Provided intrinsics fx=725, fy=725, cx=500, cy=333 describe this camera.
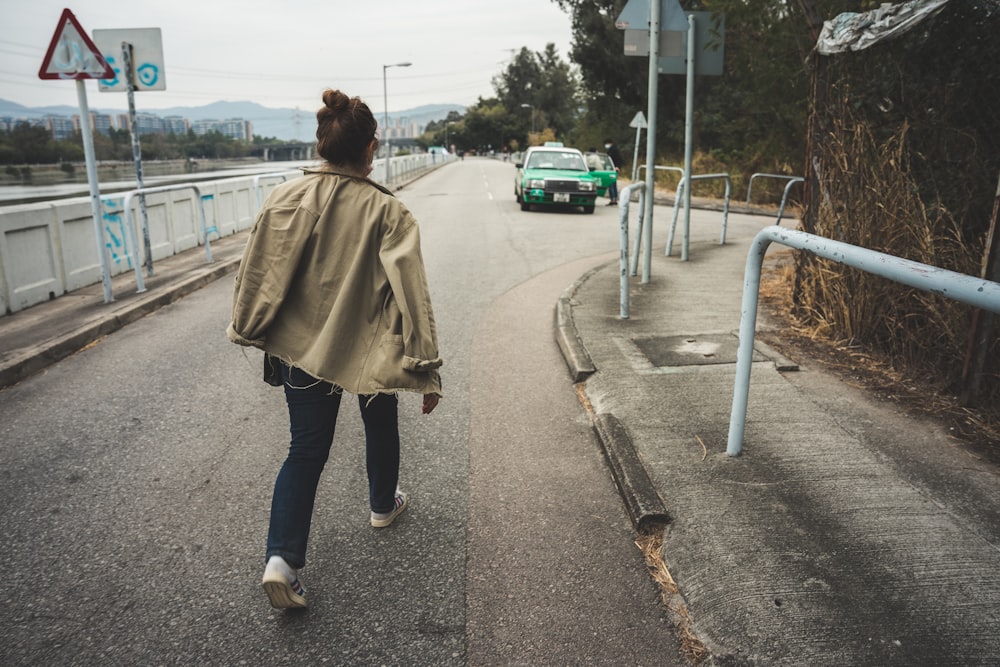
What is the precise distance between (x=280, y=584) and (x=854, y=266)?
8.09 feet

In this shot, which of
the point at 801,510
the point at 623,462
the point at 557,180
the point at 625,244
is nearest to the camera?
the point at 801,510

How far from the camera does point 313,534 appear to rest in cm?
330

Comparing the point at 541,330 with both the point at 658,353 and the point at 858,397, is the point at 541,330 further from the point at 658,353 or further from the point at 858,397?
the point at 858,397

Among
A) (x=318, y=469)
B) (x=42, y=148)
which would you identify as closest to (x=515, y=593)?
(x=318, y=469)

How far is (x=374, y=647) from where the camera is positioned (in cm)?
252

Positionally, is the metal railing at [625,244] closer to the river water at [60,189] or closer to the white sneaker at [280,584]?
the white sneaker at [280,584]

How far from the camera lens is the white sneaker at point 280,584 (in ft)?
8.59

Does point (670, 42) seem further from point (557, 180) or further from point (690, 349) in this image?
point (557, 180)

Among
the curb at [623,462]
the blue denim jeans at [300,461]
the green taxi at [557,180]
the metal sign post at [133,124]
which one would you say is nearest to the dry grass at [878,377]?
the curb at [623,462]

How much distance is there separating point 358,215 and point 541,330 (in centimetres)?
452

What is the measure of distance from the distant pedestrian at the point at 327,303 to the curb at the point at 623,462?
48.1 inches

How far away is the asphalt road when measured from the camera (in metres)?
2.56

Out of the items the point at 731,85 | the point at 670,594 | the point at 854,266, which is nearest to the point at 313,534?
the point at 670,594

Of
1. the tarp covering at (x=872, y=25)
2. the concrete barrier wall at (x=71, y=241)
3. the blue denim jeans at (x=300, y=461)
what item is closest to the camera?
the blue denim jeans at (x=300, y=461)
